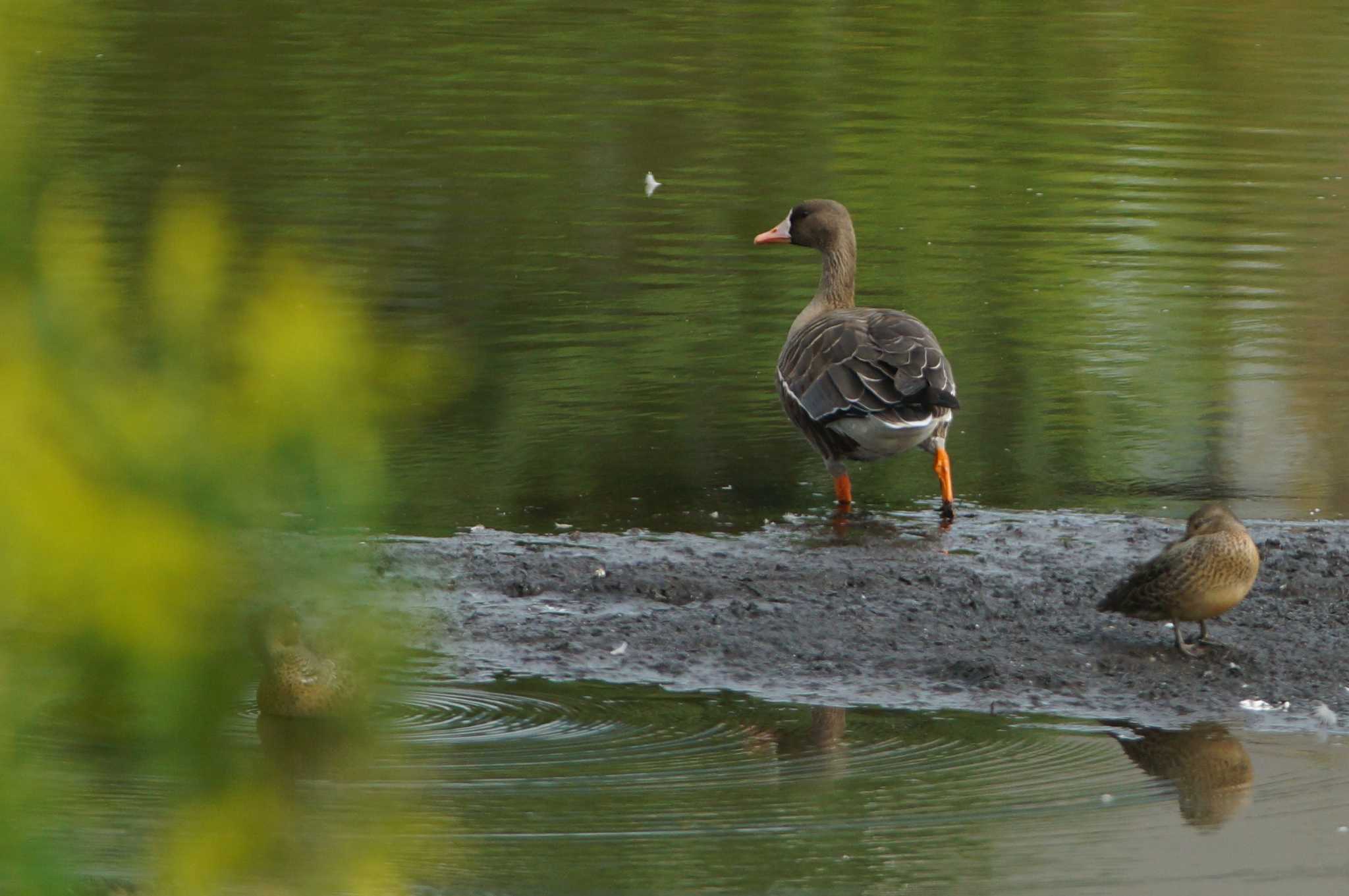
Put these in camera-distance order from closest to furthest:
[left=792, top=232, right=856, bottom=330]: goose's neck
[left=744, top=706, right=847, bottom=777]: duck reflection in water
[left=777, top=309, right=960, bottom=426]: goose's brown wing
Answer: [left=744, top=706, right=847, bottom=777]: duck reflection in water → [left=777, top=309, right=960, bottom=426]: goose's brown wing → [left=792, top=232, right=856, bottom=330]: goose's neck

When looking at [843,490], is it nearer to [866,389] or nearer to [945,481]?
[945,481]

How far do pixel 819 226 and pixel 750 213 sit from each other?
556 cm

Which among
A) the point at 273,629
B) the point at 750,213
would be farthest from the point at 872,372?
the point at 750,213

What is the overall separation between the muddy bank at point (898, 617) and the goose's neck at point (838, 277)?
1961 millimetres

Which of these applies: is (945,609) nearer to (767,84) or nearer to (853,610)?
(853,610)

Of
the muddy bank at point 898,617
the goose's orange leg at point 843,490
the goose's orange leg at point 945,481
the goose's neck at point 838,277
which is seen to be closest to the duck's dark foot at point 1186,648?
the muddy bank at point 898,617

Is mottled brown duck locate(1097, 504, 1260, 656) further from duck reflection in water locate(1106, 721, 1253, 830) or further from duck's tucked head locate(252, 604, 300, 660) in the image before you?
duck's tucked head locate(252, 604, 300, 660)

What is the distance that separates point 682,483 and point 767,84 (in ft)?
47.3

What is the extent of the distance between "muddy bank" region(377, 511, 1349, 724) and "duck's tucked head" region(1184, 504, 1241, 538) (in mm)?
442

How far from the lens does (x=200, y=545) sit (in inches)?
49.9

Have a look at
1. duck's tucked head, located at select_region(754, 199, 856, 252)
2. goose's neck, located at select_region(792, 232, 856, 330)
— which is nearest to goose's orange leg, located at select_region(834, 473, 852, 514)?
goose's neck, located at select_region(792, 232, 856, 330)

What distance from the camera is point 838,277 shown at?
965 cm

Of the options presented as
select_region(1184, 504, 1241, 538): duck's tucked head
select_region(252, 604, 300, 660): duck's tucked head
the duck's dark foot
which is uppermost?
select_region(252, 604, 300, 660): duck's tucked head

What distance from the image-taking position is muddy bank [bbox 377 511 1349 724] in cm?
596
